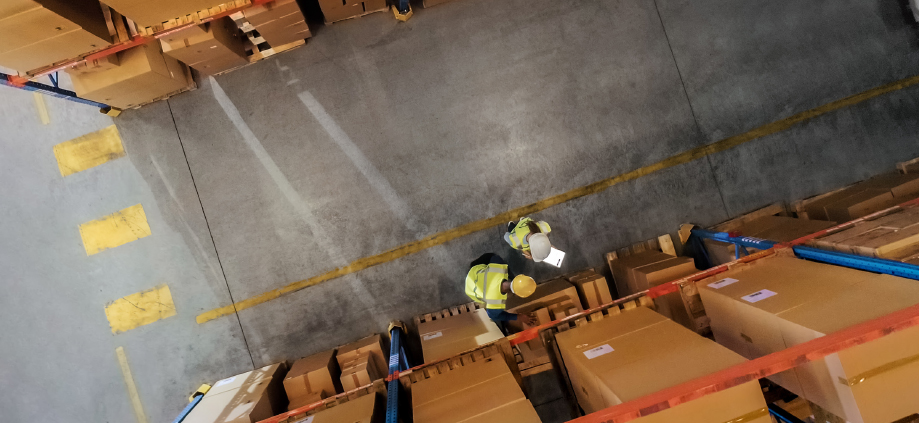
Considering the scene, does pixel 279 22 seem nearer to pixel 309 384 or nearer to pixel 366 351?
pixel 366 351

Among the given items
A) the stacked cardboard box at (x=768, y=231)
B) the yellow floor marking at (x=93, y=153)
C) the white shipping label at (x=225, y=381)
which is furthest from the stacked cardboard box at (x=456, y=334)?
the yellow floor marking at (x=93, y=153)

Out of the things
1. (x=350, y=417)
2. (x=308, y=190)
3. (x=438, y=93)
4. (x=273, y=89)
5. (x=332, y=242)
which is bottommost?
(x=350, y=417)

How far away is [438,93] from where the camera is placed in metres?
6.31

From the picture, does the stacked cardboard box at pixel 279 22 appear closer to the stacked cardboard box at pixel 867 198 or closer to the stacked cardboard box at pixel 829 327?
the stacked cardboard box at pixel 829 327

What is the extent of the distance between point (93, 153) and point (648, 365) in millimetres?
6911

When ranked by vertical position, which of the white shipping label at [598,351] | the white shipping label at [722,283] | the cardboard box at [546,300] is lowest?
the white shipping label at [598,351]

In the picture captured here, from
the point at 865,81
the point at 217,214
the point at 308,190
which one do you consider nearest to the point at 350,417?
the point at 308,190

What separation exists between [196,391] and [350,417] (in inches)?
130

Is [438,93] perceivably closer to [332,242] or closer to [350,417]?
[332,242]

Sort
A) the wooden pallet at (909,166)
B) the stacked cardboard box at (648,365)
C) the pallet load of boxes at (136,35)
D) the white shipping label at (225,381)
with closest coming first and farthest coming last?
the stacked cardboard box at (648,365) < the pallet load of boxes at (136,35) < the white shipping label at (225,381) < the wooden pallet at (909,166)

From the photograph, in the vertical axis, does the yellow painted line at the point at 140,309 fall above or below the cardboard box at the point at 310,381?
above

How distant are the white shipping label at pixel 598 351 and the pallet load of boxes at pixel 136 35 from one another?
174 inches

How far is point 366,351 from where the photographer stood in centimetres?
562

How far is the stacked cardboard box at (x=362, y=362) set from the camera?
497 centimetres
